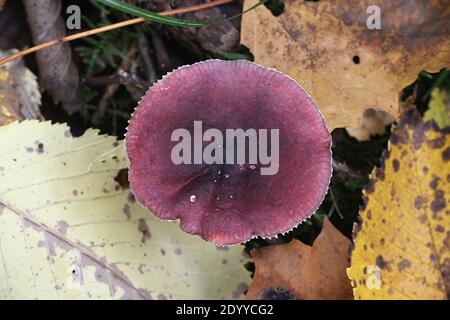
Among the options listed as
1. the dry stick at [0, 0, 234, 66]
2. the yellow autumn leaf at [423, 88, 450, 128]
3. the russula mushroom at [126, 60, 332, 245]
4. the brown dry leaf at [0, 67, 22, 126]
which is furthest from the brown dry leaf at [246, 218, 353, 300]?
the brown dry leaf at [0, 67, 22, 126]

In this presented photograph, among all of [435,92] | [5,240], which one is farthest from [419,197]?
[5,240]

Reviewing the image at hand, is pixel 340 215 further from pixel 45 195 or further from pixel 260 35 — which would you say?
pixel 45 195

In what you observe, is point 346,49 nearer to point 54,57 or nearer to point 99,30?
point 99,30

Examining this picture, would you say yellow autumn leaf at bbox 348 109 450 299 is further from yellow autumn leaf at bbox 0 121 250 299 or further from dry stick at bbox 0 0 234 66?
dry stick at bbox 0 0 234 66

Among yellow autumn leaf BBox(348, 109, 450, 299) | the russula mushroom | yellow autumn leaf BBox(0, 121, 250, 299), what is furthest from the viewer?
yellow autumn leaf BBox(0, 121, 250, 299)

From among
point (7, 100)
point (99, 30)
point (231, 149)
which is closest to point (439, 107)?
point (231, 149)

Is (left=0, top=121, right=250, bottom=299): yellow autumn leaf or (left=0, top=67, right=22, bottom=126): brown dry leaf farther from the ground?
(left=0, top=67, right=22, bottom=126): brown dry leaf
